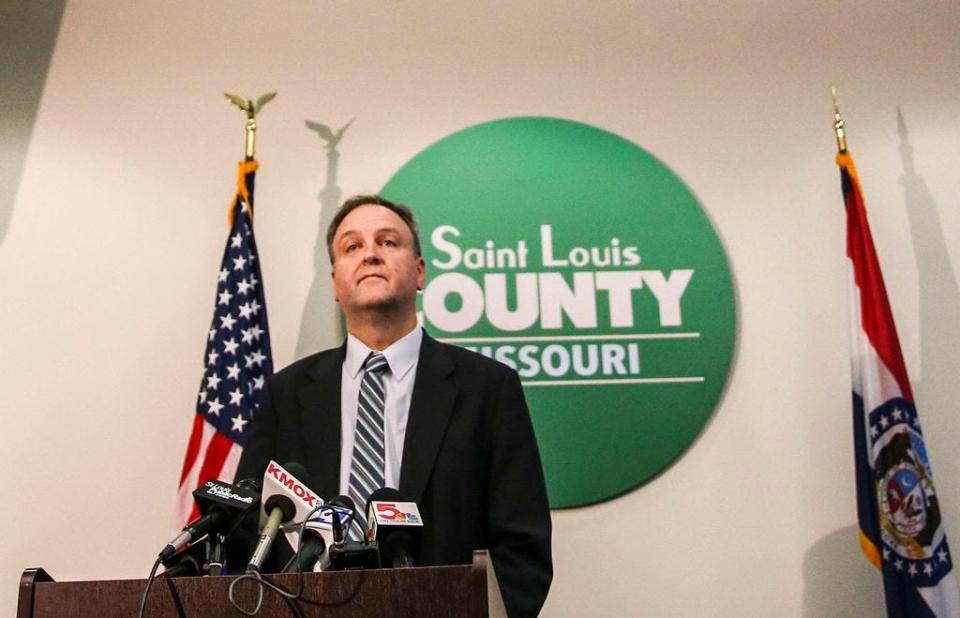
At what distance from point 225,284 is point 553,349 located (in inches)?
44.3

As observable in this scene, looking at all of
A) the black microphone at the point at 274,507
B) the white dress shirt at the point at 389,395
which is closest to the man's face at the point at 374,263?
the white dress shirt at the point at 389,395

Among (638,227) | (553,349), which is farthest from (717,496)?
(638,227)

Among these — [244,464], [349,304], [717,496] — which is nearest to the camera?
[244,464]

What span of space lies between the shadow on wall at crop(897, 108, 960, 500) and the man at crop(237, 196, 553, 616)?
5.59 feet

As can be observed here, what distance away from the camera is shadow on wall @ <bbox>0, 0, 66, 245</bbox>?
3670 mm

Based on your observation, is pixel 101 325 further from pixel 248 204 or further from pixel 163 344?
pixel 248 204

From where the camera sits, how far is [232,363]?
323 cm

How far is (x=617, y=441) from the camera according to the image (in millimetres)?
3340

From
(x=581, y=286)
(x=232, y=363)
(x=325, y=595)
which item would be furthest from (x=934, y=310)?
(x=325, y=595)

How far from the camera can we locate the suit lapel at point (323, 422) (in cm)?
244

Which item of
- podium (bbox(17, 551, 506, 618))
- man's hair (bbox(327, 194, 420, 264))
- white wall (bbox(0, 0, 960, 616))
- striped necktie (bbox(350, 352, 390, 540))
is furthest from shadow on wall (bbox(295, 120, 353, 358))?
podium (bbox(17, 551, 506, 618))

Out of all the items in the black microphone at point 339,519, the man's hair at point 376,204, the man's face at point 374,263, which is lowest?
the black microphone at point 339,519

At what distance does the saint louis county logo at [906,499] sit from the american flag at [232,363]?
1965mm

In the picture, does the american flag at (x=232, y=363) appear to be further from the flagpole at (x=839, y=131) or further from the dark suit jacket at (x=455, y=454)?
the flagpole at (x=839, y=131)
